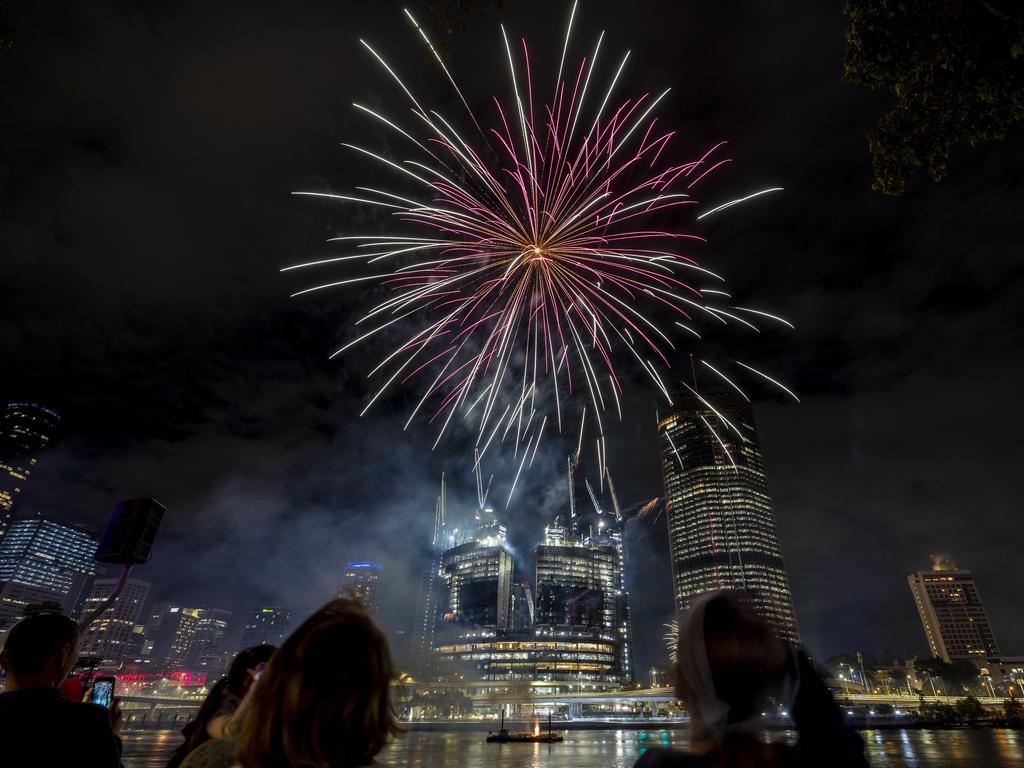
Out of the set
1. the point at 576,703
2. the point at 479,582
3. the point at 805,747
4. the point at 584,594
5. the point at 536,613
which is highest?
the point at 479,582

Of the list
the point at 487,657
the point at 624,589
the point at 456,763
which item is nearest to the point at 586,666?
the point at 487,657

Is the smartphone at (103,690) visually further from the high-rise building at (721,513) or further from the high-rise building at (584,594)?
the high-rise building at (721,513)

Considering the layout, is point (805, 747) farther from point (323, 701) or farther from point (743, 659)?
point (323, 701)

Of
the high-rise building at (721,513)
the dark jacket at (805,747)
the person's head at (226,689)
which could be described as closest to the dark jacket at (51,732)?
the person's head at (226,689)

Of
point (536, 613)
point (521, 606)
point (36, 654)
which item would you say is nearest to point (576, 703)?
point (536, 613)

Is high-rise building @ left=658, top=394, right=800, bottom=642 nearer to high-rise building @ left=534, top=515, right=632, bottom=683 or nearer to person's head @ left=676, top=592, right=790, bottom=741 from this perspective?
high-rise building @ left=534, top=515, right=632, bottom=683

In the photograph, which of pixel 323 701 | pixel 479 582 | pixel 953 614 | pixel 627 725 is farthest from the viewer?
pixel 953 614

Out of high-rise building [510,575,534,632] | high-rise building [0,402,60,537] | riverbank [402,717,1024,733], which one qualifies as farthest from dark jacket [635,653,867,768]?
high-rise building [0,402,60,537]
